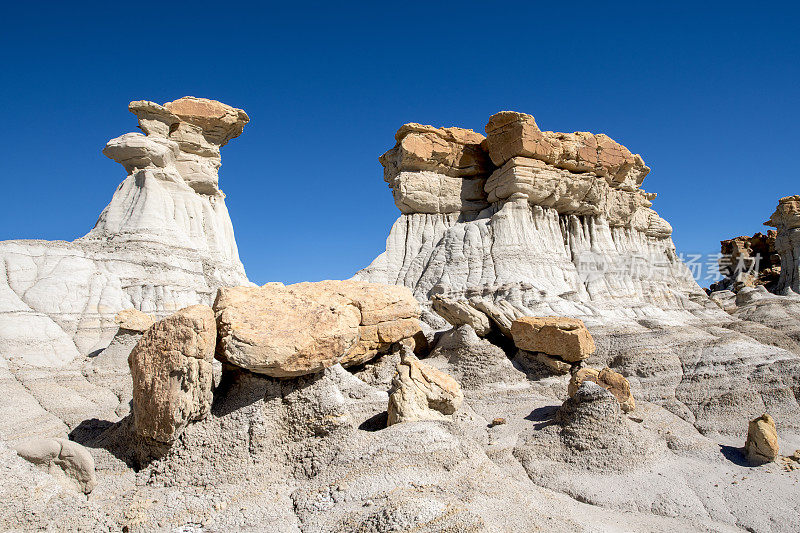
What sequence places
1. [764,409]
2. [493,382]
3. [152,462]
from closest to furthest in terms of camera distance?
[152,462] → [764,409] → [493,382]

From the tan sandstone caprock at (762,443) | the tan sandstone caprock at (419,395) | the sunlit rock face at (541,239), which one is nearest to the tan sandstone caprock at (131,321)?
the tan sandstone caprock at (419,395)

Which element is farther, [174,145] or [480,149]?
[480,149]

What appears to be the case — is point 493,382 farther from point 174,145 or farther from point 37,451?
point 174,145

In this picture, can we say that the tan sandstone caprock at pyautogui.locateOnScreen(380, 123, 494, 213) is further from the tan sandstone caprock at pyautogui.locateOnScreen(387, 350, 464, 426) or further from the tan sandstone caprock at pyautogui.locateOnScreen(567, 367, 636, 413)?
the tan sandstone caprock at pyautogui.locateOnScreen(387, 350, 464, 426)

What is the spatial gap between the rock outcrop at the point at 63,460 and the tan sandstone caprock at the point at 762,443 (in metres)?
9.70

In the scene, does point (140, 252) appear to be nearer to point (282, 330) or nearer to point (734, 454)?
point (282, 330)

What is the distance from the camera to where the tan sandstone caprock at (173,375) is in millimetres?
5461

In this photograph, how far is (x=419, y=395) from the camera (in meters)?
7.60

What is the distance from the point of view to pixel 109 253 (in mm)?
14672

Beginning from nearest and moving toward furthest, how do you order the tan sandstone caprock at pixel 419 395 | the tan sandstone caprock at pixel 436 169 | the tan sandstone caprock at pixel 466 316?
the tan sandstone caprock at pixel 419 395 → the tan sandstone caprock at pixel 466 316 → the tan sandstone caprock at pixel 436 169

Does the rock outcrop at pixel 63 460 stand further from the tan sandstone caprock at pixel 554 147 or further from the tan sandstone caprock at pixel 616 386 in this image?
the tan sandstone caprock at pixel 554 147

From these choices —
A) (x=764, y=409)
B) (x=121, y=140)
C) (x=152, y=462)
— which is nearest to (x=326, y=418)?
(x=152, y=462)

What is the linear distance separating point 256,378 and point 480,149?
71.3 ft

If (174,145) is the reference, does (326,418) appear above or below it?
below
